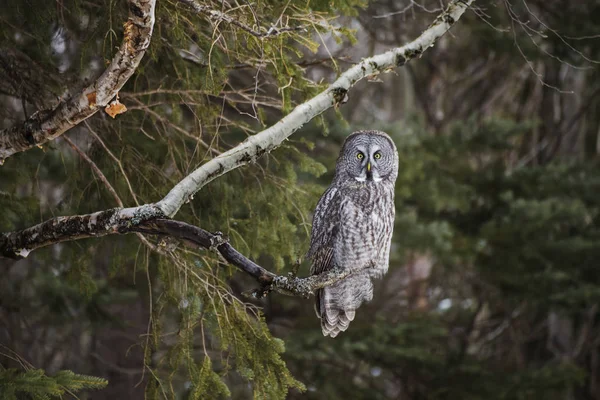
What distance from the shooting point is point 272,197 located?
5059 millimetres

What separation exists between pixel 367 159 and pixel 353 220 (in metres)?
0.36

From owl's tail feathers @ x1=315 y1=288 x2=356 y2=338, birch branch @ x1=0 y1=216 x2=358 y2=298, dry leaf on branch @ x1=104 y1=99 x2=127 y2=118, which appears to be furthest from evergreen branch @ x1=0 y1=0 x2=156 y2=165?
owl's tail feathers @ x1=315 y1=288 x2=356 y2=338

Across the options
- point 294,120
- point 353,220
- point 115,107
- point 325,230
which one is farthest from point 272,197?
point 115,107

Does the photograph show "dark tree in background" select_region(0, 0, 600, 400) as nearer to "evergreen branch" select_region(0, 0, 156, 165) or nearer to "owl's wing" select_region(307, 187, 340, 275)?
"evergreen branch" select_region(0, 0, 156, 165)

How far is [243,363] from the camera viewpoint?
4.20 metres

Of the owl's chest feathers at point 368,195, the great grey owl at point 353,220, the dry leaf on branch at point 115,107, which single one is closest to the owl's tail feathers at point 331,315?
the great grey owl at point 353,220

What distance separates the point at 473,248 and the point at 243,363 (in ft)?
16.6

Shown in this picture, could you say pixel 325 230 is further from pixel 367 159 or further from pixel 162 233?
pixel 162 233

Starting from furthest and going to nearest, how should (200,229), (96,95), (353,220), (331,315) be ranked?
(331,315), (353,220), (96,95), (200,229)

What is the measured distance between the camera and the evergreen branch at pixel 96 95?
3420 mm

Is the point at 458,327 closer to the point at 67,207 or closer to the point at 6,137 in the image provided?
the point at 67,207

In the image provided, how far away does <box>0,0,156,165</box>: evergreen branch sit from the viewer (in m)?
3.42

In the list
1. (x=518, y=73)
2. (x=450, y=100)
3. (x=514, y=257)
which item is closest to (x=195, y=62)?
(x=514, y=257)

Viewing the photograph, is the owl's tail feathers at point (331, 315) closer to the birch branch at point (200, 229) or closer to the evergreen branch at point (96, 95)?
the birch branch at point (200, 229)
